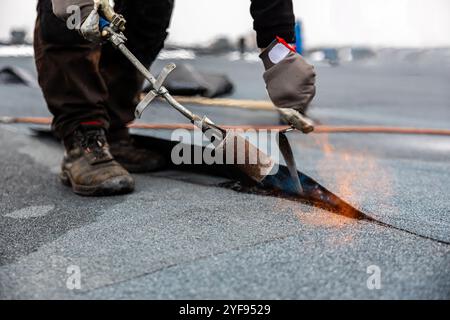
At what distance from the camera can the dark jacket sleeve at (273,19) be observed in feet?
4.44

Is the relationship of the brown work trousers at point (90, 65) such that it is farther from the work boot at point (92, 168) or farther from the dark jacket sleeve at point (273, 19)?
the dark jacket sleeve at point (273, 19)

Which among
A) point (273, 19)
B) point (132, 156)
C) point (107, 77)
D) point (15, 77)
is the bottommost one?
point (15, 77)

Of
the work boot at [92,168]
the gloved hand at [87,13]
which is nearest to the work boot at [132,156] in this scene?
the work boot at [92,168]

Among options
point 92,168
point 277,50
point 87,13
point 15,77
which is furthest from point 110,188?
point 15,77

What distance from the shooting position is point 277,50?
1346 mm

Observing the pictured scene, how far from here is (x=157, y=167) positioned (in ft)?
5.84

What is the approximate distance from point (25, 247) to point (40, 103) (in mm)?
2687

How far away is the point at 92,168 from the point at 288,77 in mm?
600

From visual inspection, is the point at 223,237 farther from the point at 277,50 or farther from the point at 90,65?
the point at 90,65

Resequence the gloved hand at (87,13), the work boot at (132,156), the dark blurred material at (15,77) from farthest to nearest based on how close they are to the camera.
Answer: the dark blurred material at (15,77)
the work boot at (132,156)
the gloved hand at (87,13)

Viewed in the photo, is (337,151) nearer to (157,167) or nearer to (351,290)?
(157,167)

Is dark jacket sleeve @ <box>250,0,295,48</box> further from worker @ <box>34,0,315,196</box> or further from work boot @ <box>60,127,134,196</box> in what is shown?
work boot @ <box>60,127,134,196</box>

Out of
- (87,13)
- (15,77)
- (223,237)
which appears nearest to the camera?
(223,237)

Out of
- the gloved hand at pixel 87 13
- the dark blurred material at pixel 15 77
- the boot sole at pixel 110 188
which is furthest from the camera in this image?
the dark blurred material at pixel 15 77
